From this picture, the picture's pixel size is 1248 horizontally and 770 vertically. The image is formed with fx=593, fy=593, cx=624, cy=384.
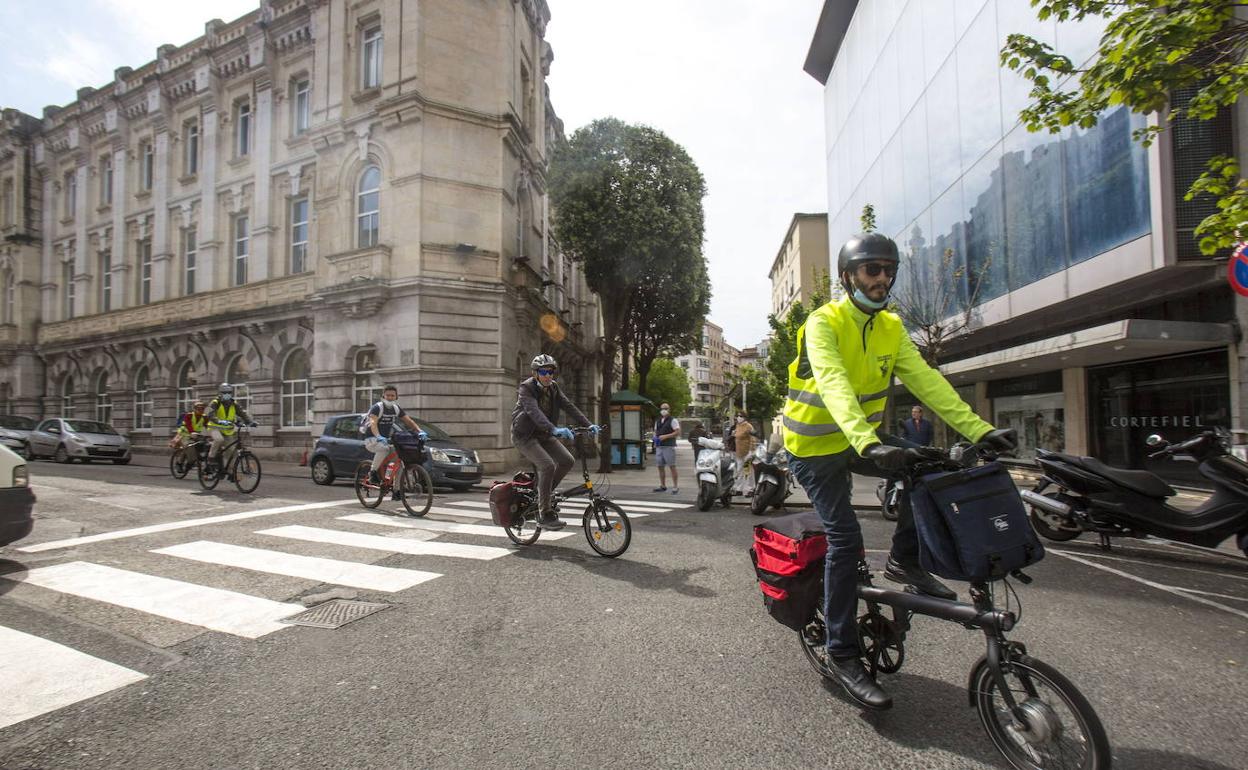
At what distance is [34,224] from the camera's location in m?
31.9

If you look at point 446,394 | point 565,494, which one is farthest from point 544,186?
point 565,494

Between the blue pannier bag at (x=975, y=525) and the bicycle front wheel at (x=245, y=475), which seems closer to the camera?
the blue pannier bag at (x=975, y=525)

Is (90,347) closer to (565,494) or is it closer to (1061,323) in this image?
(565,494)

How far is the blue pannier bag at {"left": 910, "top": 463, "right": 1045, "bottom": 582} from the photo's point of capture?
2.16m

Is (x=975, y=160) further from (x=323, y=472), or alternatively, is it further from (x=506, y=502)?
(x=323, y=472)

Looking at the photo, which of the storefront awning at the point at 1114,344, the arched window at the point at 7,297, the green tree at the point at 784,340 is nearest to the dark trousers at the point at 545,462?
the storefront awning at the point at 1114,344

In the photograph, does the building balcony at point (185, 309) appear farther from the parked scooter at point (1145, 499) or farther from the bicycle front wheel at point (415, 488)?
the parked scooter at point (1145, 499)

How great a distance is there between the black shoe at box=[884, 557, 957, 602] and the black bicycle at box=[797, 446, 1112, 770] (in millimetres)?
48

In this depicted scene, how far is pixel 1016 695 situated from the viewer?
2188 millimetres

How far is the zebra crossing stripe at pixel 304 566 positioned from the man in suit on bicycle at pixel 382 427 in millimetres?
2869

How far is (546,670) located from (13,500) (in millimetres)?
5343

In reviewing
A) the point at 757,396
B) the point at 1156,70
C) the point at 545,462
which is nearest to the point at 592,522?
the point at 545,462

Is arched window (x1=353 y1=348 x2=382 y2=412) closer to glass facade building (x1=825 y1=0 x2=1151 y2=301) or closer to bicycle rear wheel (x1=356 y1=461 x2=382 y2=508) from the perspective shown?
bicycle rear wheel (x1=356 y1=461 x2=382 y2=508)

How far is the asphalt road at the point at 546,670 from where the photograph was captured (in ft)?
7.80
